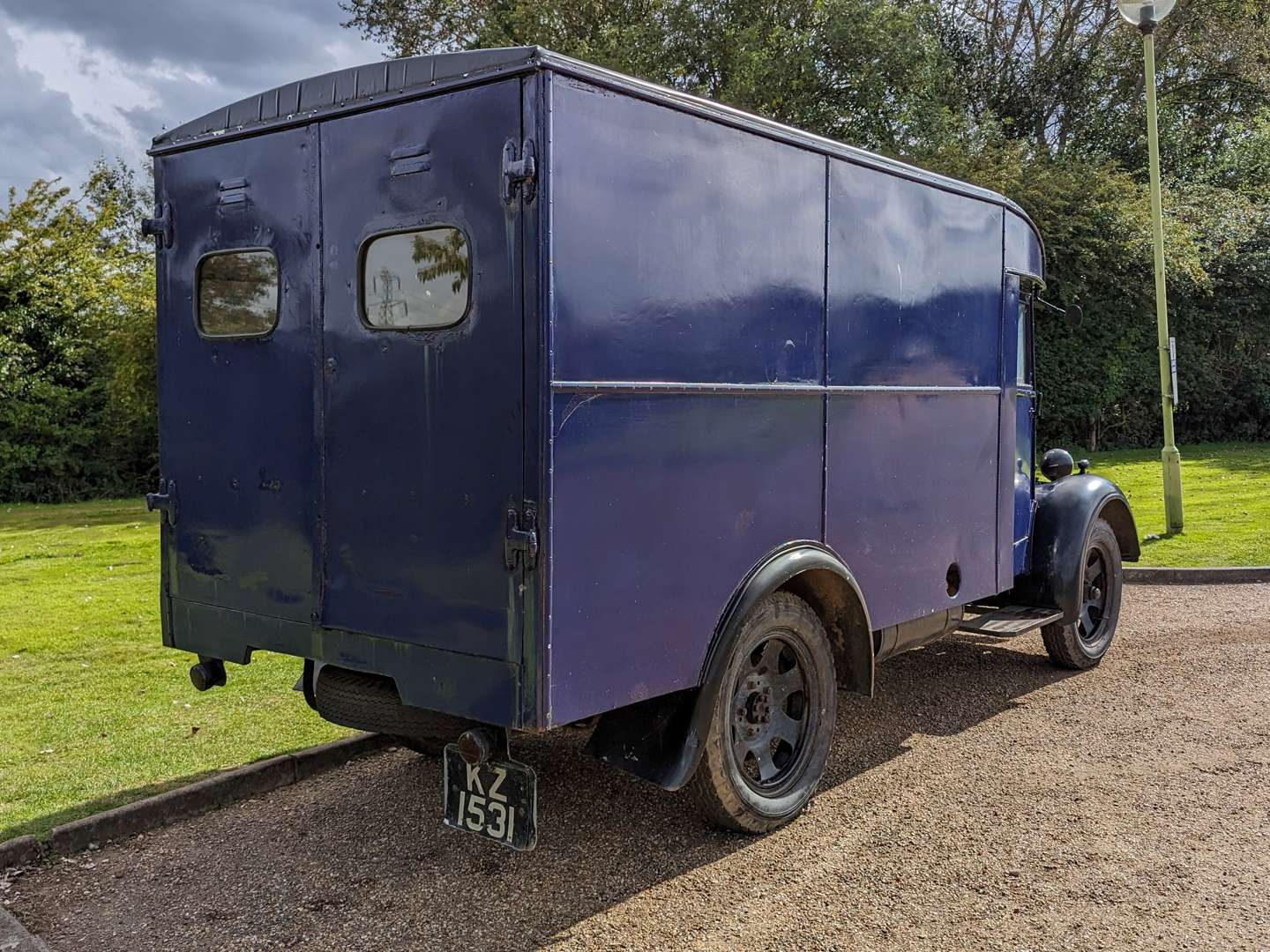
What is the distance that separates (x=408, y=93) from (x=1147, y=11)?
954 cm

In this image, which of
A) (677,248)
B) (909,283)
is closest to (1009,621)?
(909,283)

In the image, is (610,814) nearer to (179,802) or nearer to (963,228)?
(179,802)

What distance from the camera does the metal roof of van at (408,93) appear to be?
3314mm

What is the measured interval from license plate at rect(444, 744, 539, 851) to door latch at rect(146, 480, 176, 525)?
1553mm

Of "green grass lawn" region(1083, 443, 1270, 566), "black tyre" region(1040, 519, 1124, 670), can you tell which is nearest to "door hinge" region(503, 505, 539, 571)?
"black tyre" region(1040, 519, 1124, 670)

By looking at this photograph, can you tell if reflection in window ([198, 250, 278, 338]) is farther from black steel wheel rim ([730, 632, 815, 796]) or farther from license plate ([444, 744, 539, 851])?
black steel wheel rim ([730, 632, 815, 796])

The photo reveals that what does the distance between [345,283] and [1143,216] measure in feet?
62.3

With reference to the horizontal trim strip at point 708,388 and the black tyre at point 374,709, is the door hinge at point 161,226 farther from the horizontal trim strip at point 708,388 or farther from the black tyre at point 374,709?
the horizontal trim strip at point 708,388

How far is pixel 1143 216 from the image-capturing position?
19422mm

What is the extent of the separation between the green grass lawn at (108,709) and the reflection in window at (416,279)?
232 cm

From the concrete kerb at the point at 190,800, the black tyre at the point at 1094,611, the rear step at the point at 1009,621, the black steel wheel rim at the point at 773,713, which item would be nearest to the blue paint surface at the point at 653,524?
the black steel wheel rim at the point at 773,713

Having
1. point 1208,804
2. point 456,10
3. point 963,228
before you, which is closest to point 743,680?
point 1208,804

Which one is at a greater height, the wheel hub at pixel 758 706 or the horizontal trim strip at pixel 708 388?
the horizontal trim strip at pixel 708 388

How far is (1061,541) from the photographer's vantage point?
6363 mm
